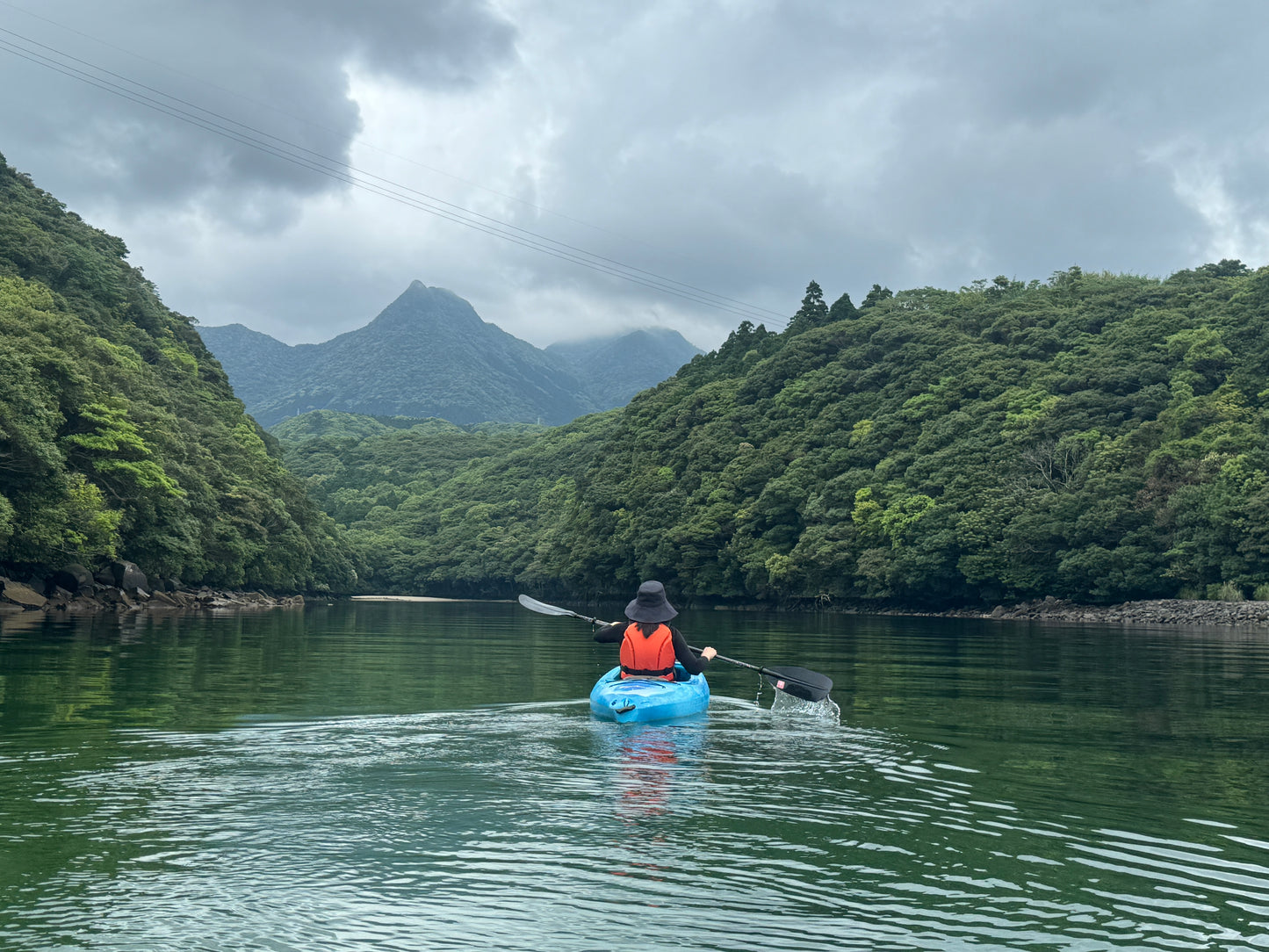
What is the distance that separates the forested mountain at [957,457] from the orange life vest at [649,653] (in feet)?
181

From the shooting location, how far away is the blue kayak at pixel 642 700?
1480cm

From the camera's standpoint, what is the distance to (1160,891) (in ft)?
23.7

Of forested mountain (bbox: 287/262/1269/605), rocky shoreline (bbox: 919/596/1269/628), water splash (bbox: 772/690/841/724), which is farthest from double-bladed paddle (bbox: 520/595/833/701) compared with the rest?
forested mountain (bbox: 287/262/1269/605)

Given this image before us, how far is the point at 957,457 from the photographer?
3300 inches

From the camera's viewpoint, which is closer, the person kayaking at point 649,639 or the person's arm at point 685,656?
the person kayaking at point 649,639

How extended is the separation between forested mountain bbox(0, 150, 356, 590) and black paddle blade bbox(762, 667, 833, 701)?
34.9 m

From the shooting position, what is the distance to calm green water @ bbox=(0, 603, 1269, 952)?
252 inches

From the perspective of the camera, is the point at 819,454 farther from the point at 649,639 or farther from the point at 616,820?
the point at 616,820

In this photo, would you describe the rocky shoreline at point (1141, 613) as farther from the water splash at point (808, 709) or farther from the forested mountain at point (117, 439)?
the forested mountain at point (117, 439)

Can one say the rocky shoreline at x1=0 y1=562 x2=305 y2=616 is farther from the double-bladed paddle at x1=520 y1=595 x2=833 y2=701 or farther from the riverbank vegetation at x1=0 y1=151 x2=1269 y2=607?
the double-bladed paddle at x1=520 y1=595 x2=833 y2=701

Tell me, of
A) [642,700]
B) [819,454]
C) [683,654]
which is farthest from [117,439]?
[819,454]

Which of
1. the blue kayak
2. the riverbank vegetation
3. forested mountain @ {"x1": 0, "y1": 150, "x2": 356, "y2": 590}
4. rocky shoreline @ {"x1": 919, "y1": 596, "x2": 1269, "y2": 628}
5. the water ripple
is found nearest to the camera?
the water ripple

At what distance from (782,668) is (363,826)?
10.1 metres

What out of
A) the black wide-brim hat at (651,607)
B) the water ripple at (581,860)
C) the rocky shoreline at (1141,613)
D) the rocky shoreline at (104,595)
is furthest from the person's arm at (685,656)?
the rocky shoreline at (1141,613)
